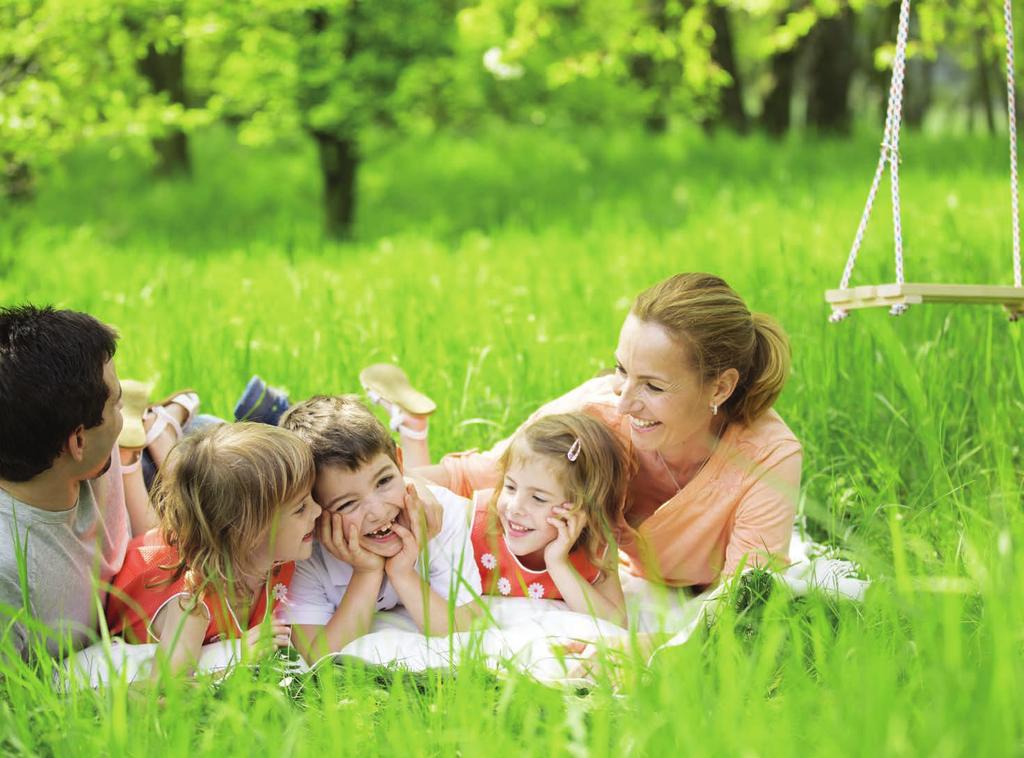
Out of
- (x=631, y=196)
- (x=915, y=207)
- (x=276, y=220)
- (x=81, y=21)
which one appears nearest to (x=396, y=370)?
(x=81, y=21)

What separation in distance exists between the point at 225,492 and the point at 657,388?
1.21 meters

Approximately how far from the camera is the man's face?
9.83 feet

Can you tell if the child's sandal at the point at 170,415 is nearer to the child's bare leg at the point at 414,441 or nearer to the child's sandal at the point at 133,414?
the child's sandal at the point at 133,414

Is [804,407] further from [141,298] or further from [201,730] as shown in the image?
[141,298]

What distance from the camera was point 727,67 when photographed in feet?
41.8

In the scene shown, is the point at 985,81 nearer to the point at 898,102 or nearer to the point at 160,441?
the point at 898,102

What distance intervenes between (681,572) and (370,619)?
3.18 ft

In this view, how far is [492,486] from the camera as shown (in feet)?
13.0

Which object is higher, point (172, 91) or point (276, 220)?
point (172, 91)

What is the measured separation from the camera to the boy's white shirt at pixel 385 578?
3.34m

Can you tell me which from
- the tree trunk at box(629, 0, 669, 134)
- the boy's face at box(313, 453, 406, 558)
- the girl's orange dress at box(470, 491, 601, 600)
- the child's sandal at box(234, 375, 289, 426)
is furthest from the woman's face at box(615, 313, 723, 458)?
the tree trunk at box(629, 0, 669, 134)

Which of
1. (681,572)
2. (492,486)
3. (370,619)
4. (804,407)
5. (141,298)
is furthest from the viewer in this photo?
(141,298)

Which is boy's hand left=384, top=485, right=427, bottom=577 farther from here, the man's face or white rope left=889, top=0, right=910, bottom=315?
white rope left=889, top=0, right=910, bottom=315

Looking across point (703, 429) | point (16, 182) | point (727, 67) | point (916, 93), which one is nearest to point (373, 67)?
point (16, 182)
